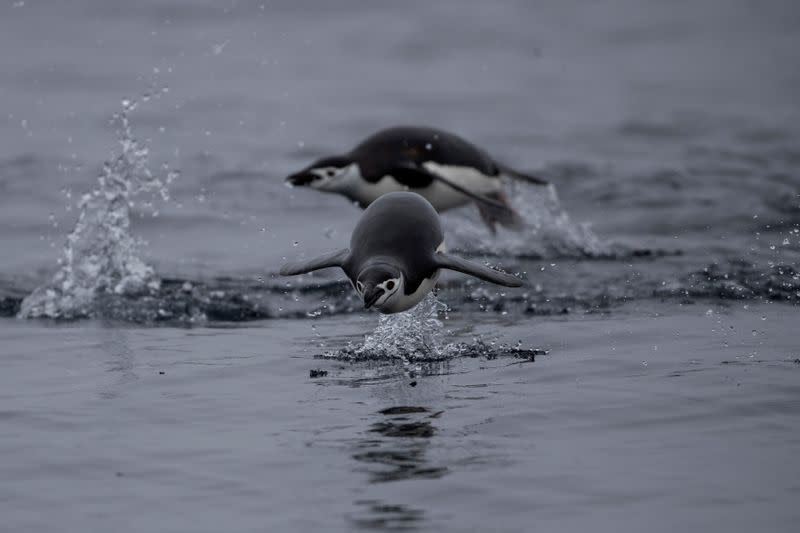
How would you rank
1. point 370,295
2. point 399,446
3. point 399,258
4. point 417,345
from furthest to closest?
point 417,345, point 399,258, point 370,295, point 399,446

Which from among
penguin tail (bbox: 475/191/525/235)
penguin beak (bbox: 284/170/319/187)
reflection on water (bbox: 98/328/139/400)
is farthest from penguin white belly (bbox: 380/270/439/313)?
penguin tail (bbox: 475/191/525/235)

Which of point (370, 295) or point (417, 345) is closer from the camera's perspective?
point (370, 295)

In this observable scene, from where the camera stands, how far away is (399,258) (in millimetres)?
6645

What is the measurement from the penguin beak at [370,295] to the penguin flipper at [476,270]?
0.50 metres

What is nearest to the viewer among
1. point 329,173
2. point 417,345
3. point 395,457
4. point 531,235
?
point 395,457

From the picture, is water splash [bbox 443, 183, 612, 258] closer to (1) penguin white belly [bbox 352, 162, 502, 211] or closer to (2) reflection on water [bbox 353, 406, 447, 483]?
(1) penguin white belly [bbox 352, 162, 502, 211]

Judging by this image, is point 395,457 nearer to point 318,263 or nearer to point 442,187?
point 318,263

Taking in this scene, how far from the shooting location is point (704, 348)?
6.80 metres

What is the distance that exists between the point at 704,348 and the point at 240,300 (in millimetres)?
2688

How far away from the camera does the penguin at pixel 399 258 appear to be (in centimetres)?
652

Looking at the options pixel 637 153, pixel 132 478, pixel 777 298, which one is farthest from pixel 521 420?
pixel 637 153

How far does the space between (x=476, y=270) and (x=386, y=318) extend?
0.97 m

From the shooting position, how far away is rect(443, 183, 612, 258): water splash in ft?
32.7

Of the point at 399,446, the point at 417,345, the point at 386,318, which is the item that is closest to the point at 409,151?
the point at 386,318
